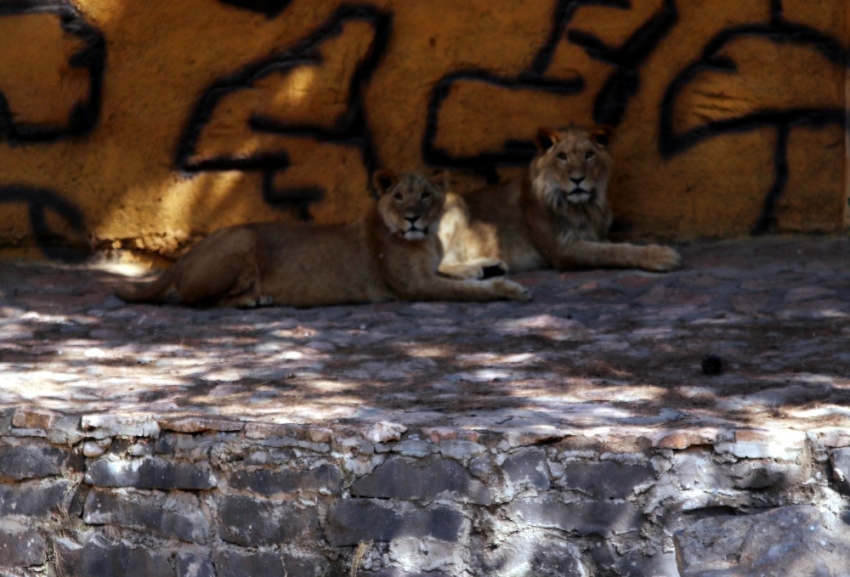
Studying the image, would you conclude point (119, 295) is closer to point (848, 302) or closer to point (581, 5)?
point (581, 5)

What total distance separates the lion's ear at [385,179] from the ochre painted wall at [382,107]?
993mm

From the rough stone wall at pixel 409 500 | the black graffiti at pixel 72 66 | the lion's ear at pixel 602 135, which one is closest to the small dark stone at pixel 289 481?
the rough stone wall at pixel 409 500

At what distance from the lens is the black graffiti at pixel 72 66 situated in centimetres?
775

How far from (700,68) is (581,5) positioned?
93cm

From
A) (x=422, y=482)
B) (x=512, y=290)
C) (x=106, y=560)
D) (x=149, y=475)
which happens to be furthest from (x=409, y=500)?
(x=512, y=290)

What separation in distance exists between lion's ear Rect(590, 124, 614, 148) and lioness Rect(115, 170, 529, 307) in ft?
3.77

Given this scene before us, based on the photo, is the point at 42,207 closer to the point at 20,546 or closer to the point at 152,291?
the point at 152,291

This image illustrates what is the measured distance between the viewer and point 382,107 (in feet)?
26.0

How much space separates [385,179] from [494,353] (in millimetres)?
2120

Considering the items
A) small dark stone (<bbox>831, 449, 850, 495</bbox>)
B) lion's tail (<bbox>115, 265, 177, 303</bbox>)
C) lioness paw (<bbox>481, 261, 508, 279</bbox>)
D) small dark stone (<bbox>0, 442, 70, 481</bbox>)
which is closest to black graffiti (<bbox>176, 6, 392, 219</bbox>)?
lioness paw (<bbox>481, 261, 508, 279</bbox>)

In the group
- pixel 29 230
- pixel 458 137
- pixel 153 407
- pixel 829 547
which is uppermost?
pixel 458 137

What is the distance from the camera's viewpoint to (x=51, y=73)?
785 centimetres

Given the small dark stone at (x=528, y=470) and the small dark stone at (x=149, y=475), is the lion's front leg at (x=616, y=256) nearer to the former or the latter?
the small dark stone at (x=528, y=470)

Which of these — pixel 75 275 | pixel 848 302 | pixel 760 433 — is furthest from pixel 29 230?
pixel 760 433
